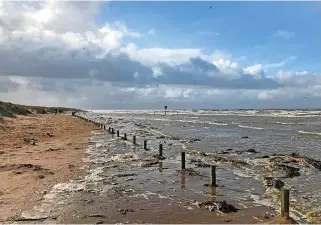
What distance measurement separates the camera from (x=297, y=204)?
14.7m

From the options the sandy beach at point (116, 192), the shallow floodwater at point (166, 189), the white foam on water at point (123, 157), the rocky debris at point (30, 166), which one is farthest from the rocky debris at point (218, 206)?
the white foam on water at point (123, 157)

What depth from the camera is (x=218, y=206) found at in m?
13.8

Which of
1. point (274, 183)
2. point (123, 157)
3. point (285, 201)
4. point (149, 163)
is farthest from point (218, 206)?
point (123, 157)

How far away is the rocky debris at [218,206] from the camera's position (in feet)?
44.4

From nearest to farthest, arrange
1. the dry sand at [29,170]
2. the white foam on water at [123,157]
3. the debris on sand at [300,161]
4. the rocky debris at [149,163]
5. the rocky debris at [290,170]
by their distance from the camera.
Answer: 1. the dry sand at [29,170]
2. the rocky debris at [290,170]
3. the rocky debris at [149,163]
4. the debris on sand at [300,161]
5. the white foam on water at [123,157]

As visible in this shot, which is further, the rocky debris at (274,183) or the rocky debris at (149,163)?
the rocky debris at (149,163)

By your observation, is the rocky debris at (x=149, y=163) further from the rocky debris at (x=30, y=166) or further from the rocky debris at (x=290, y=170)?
the rocky debris at (x=290, y=170)

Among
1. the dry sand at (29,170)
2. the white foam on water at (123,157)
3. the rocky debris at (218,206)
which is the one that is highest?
the dry sand at (29,170)

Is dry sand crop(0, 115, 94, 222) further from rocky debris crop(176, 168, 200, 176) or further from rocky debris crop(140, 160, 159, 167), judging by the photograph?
rocky debris crop(176, 168, 200, 176)

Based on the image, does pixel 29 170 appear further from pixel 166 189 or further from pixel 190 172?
pixel 190 172

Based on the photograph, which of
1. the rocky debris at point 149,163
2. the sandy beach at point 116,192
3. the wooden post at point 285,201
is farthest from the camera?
the rocky debris at point 149,163

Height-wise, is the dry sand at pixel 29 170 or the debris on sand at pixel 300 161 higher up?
the dry sand at pixel 29 170

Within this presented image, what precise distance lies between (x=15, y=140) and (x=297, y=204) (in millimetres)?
27463

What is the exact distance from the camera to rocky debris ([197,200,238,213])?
13.5 meters
